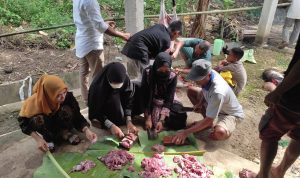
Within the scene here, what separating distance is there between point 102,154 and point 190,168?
106 centimetres

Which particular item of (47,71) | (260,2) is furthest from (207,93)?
(260,2)

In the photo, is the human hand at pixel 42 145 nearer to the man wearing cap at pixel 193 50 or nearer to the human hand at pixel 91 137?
the human hand at pixel 91 137

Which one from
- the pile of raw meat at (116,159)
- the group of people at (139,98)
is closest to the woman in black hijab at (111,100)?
the group of people at (139,98)

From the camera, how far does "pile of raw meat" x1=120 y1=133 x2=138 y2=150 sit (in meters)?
3.79

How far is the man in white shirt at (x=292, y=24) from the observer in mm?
7718

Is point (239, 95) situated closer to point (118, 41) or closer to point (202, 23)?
point (202, 23)

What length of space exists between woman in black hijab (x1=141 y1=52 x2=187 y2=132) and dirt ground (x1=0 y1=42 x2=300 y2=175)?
58 centimetres

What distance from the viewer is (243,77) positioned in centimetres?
504

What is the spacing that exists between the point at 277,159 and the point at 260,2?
9424mm

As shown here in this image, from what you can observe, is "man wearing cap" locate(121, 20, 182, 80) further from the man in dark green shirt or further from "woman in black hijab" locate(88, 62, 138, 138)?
"woman in black hijab" locate(88, 62, 138, 138)

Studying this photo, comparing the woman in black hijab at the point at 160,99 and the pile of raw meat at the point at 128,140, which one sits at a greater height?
the woman in black hijab at the point at 160,99

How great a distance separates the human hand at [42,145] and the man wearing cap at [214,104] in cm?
156

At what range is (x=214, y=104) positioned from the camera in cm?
374

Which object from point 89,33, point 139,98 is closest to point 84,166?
point 139,98
